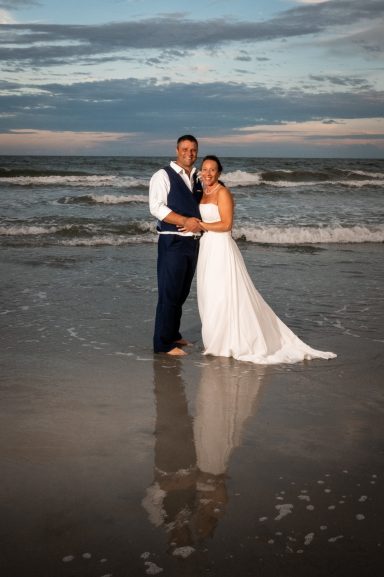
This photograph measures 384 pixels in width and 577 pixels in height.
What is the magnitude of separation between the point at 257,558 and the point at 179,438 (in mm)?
1296

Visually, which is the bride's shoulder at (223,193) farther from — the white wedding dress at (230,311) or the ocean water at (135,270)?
the ocean water at (135,270)

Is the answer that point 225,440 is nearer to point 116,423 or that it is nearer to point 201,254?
point 116,423

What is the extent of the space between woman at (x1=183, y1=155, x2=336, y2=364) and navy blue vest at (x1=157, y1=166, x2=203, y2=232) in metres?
0.11

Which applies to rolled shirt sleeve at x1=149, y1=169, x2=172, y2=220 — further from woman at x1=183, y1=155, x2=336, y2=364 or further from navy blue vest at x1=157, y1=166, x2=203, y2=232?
woman at x1=183, y1=155, x2=336, y2=364

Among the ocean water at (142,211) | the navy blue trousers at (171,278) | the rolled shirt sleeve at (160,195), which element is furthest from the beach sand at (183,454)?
the ocean water at (142,211)

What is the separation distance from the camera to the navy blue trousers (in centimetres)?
554

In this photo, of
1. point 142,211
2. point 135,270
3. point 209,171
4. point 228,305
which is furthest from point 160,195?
point 142,211

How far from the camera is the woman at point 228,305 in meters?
5.49

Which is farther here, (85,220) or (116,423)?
(85,220)

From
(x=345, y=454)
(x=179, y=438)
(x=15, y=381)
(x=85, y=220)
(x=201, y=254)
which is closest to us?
(x=345, y=454)

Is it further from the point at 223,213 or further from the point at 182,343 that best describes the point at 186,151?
the point at 182,343

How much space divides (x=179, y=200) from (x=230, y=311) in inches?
42.0

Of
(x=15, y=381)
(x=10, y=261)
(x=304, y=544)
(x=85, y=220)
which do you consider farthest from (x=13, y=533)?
(x=85, y=220)

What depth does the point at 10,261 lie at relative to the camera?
10.2 m
